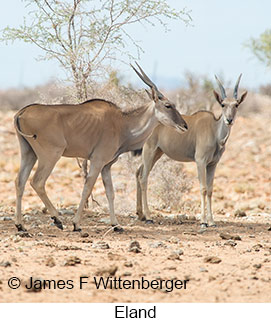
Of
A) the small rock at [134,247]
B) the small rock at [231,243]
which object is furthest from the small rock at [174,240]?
the small rock at [134,247]

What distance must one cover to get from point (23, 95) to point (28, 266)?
114 ft

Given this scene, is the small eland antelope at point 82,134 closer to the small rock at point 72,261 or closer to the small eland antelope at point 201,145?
the small eland antelope at point 201,145

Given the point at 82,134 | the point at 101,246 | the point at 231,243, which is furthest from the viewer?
the point at 82,134

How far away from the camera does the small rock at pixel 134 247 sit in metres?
7.42

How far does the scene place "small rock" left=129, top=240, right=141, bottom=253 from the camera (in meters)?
7.42

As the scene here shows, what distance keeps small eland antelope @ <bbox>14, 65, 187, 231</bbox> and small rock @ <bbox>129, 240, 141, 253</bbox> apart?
1.13 m

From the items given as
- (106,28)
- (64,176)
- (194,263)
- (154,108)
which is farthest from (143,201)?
(64,176)

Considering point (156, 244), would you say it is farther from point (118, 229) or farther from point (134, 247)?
point (118, 229)

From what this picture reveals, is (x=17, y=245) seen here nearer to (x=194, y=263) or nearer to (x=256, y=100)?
(x=194, y=263)

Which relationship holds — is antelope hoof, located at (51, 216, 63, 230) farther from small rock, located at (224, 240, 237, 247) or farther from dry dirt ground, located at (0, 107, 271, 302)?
small rock, located at (224, 240, 237, 247)

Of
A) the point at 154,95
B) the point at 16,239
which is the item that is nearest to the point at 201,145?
the point at 154,95

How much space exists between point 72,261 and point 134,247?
0.99 meters

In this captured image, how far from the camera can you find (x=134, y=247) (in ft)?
24.5

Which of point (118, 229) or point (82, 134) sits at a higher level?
point (82, 134)
